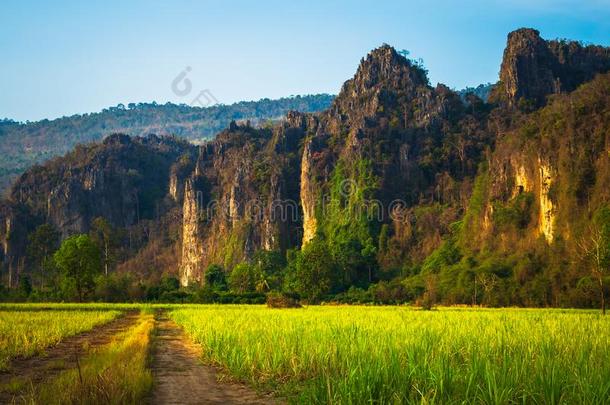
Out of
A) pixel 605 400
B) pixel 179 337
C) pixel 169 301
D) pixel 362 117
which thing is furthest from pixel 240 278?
pixel 605 400

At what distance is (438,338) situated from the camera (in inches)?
565

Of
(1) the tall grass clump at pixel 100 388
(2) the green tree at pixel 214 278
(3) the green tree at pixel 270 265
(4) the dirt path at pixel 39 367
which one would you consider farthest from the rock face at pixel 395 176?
(1) the tall grass clump at pixel 100 388

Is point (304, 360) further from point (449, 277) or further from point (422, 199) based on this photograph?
point (422, 199)

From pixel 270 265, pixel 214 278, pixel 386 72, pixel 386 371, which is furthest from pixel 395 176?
pixel 386 371

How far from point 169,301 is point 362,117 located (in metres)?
85.3

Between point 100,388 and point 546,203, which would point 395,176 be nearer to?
point 546,203

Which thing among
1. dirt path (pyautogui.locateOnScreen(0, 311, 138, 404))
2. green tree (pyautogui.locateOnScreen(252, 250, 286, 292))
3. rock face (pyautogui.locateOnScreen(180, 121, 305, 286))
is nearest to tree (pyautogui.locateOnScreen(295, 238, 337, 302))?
green tree (pyautogui.locateOnScreen(252, 250, 286, 292))

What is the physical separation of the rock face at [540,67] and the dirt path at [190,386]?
152416 millimetres

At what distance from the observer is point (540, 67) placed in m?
158

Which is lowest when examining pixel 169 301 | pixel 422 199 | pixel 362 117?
pixel 169 301

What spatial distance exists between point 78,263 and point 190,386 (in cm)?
6777

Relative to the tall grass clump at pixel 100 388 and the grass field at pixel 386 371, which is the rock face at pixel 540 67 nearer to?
the grass field at pixel 386 371

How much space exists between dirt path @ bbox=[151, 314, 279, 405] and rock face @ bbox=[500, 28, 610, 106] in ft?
500

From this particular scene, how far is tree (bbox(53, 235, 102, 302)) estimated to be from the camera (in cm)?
7369
